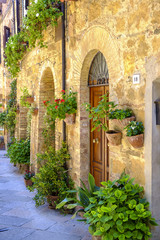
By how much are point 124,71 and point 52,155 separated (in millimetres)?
Answer: 2646

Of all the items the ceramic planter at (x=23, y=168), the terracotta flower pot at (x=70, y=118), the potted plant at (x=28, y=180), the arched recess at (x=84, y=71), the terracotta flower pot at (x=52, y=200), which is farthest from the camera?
the ceramic planter at (x=23, y=168)

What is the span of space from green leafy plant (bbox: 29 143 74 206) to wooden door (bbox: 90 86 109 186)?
0.64 metres

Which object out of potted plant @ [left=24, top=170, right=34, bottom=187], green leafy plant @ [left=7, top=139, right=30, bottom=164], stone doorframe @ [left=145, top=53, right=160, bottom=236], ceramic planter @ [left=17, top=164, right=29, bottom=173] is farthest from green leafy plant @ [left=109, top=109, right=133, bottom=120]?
ceramic planter @ [left=17, top=164, right=29, bottom=173]

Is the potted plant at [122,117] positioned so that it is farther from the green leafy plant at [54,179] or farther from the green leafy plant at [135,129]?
the green leafy plant at [54,179]

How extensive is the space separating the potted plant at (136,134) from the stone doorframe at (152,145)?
0.06m

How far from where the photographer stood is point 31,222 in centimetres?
503

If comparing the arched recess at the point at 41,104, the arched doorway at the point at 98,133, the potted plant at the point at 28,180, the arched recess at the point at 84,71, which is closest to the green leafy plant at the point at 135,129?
the arched doorway at the point at 98,133

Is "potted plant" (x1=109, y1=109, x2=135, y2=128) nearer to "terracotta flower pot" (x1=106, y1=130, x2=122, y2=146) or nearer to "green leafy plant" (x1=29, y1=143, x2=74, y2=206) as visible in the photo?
"terracotta flower pot" (x1=106, y1=130, x2=122, y2=146)

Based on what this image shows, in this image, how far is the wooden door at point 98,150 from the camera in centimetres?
480

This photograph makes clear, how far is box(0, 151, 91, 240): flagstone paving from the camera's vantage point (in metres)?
4.45

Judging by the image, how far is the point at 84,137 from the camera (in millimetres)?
5234

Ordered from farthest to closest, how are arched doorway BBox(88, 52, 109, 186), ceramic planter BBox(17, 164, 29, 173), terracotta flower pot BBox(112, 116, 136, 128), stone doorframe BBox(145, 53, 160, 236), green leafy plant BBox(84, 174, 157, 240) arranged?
ceramic planter BBox(17, 164, 29, 173) → arched doorway BBox(88, 52, 109, 186) → terracotta flower pot BBox(112, 116, 136, 128) → stone doorframe BBox(145, 53, 160, 236) → green leafy plant BBox(84, 174, 157, 240)

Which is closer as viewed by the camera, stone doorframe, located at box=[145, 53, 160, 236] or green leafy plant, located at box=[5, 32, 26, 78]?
stone doorframe, located at box=[145, 53, 160, 236]

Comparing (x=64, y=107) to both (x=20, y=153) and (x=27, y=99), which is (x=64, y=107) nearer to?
(x=27, y=99)
